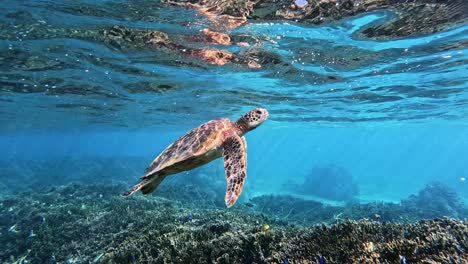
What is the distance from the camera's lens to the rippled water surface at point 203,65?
37.9 feet

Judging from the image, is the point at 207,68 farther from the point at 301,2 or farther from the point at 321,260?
the point at 321,260

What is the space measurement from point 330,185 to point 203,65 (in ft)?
108

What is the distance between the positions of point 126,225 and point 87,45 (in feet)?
29.5

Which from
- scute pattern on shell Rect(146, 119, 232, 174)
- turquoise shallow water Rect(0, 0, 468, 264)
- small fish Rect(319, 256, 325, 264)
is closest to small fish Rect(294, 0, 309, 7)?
turquoise shallow water Rect(0, 0, 468, 264)

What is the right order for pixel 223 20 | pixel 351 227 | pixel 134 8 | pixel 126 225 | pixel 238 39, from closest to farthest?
pixel 351 227
pixel 134 8
pixel 223 20
pixel 126 225
pixel 238 39

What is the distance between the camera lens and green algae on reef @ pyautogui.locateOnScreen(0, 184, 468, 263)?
5125mm

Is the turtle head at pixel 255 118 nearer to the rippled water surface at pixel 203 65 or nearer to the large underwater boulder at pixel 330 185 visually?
the rippled water surface at pixel 203 65

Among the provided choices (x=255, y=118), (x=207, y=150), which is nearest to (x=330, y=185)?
(x=255, y=118)

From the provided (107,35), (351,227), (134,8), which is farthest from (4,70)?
(351,227)

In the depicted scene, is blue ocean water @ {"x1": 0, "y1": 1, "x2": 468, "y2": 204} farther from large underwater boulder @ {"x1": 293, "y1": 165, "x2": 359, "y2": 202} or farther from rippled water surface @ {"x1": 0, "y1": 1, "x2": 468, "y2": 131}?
large underwater boulder @ {"x1": 293, "y1": 165, "x2": 359, "y2": 202}

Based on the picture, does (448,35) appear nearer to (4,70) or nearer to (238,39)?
(238,39)

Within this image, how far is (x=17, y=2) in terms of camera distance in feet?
32.4

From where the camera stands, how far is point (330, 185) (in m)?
42.9

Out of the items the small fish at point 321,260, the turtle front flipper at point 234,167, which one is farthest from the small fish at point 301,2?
the small fish at point 321,260
